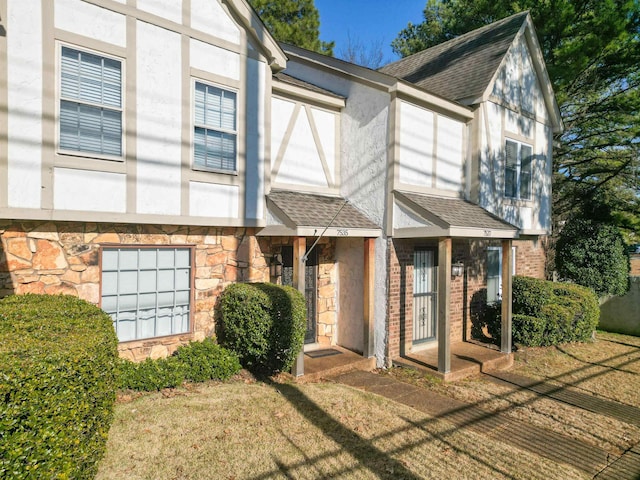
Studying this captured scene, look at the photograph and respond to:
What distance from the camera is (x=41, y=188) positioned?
6.34m

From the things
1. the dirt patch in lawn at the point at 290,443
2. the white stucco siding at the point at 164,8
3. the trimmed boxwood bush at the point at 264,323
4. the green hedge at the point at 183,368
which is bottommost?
the dirt patch in lawn at the point at 290,443

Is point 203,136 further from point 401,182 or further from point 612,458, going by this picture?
point 612,458

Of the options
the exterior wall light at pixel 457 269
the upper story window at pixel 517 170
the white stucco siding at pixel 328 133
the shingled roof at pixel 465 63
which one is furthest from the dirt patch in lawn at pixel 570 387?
the shingled roof at pixel 465 63

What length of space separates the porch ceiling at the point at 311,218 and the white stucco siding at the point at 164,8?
11.3ft

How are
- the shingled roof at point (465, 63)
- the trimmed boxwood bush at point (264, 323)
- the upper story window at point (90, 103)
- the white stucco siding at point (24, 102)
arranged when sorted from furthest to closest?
1. the shingled roof at point (465, 63)
2. the trimmed boxwood bush at point (264, 323)
3. the upper story window at point (90, 103)
4. the white stucco siding at point (24, 102)

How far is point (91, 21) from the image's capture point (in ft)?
22.0

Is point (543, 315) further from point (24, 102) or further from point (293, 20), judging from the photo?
point (293, 20)

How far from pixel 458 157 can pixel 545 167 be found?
4324 mm

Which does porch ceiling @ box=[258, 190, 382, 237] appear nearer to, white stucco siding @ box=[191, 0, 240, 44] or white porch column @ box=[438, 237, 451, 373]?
white porch column @ box=[438, 237, 451, 373]

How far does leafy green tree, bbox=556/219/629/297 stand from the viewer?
1338 centimetres

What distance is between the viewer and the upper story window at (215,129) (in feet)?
25.7

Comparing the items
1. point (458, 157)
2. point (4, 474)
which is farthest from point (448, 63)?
point (4, 474)

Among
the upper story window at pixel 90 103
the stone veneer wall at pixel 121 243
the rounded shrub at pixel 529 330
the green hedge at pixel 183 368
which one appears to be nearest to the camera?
the stone veneer wall at pixel 121 243

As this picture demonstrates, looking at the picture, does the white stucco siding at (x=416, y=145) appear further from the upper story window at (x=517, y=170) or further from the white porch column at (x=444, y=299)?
the upper story window at (x=517, y=170)
